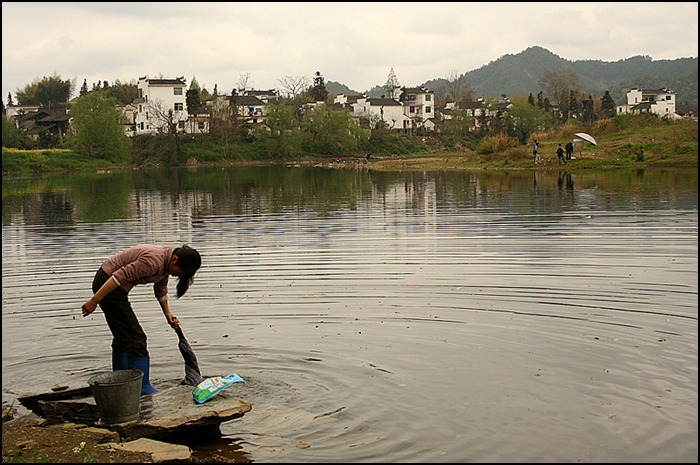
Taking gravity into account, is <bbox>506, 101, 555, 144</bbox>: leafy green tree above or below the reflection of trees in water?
above

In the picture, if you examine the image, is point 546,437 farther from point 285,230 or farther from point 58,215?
point 58,215

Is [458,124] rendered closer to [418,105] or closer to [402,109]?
[402,109]

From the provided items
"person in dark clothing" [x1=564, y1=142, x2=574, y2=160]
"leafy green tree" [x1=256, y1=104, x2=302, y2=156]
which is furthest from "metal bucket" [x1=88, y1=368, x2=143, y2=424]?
"leafy green tree" [x1=256, y1=104, x2=302, y2=156]

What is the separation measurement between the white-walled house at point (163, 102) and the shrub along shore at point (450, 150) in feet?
12.8

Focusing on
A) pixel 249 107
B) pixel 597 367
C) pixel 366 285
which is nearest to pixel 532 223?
pixel 366 285

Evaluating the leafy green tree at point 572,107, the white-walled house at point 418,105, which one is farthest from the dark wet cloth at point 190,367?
the white-walled house at point 418,105

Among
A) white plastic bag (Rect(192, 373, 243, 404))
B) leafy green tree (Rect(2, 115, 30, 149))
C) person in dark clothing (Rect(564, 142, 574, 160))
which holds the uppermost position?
leafy green tree (Rect(2, 115, 30, 149))

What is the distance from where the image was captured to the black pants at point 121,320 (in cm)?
772

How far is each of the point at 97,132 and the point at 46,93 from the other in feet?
261

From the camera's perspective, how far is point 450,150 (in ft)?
384

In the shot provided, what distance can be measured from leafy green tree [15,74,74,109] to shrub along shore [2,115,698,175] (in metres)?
63.8

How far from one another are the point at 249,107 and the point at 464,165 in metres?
72.3

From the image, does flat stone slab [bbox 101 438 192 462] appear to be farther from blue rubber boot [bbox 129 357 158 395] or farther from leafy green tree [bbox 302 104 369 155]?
leafy green tree [bbox 302 104 369 155]

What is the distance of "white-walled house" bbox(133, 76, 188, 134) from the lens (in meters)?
115
